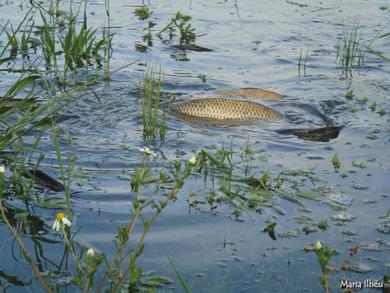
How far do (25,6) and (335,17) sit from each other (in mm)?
4118

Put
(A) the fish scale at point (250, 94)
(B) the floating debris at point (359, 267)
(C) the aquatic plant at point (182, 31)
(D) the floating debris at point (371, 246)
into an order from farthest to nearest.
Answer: (C) the aquatic plant at point (182, 31) → (A) the fish scale at point (250, 94) → (D) the floating debris at point (371, 246) → (B) the floating debris at point (359, 267)

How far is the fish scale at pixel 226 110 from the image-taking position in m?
6.33

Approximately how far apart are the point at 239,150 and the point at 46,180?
5.30ft

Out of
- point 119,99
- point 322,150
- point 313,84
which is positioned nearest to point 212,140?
point 322,150

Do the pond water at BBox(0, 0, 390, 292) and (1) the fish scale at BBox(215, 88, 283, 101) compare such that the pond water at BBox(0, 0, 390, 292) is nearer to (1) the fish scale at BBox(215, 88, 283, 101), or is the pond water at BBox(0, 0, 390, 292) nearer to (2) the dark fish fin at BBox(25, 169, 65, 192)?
(2) the dark fish fin at BBox(25, 169, 65, 192)

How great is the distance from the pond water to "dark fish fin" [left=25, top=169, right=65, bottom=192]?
5.0 inches

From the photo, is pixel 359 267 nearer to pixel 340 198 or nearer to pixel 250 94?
pixel 340 198

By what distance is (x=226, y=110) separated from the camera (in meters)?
6.31

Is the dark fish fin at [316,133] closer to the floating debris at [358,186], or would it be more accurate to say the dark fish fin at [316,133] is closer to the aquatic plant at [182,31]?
the floating debris at [358,186]

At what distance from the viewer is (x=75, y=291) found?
131 inches

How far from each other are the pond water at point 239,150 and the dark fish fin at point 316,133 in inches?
3.1

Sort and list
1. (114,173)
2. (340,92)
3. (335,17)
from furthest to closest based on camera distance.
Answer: (335,17) → (340,92) → (114,173)

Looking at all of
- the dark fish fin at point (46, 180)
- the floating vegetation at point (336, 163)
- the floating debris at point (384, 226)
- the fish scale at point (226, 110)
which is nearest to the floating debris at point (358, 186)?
the floating vegetation at point (336, 163)

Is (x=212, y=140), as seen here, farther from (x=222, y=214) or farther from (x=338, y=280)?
(x=338, y=280)
